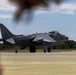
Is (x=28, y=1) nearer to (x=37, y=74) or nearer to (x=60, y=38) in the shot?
(x=37, y=74)

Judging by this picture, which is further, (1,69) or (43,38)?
(43,38)

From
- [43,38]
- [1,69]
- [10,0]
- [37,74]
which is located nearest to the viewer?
[10,0]

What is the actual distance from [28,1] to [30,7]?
4 cm

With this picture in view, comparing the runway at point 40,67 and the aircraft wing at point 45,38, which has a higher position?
the runway at point 40,67

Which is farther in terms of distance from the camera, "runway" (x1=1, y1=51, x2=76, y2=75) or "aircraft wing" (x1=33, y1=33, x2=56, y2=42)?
"aircraft wing" (x1=33, y1=33, x2=56, y2=42)

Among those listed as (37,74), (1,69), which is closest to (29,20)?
(1,69)

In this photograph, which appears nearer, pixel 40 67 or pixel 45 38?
pixel 40 67

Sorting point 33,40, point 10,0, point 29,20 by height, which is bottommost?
point 33,40

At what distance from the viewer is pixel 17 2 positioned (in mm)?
1539

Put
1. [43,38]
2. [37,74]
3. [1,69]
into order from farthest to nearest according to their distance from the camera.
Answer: [43,38]
[37,74]
[1,69]

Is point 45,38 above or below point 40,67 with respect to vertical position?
below

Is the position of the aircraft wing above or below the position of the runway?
below

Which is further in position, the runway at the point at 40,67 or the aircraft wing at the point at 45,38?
the aircraft wing at the point at 45,38

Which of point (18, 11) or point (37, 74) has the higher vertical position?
point (18, 11)
